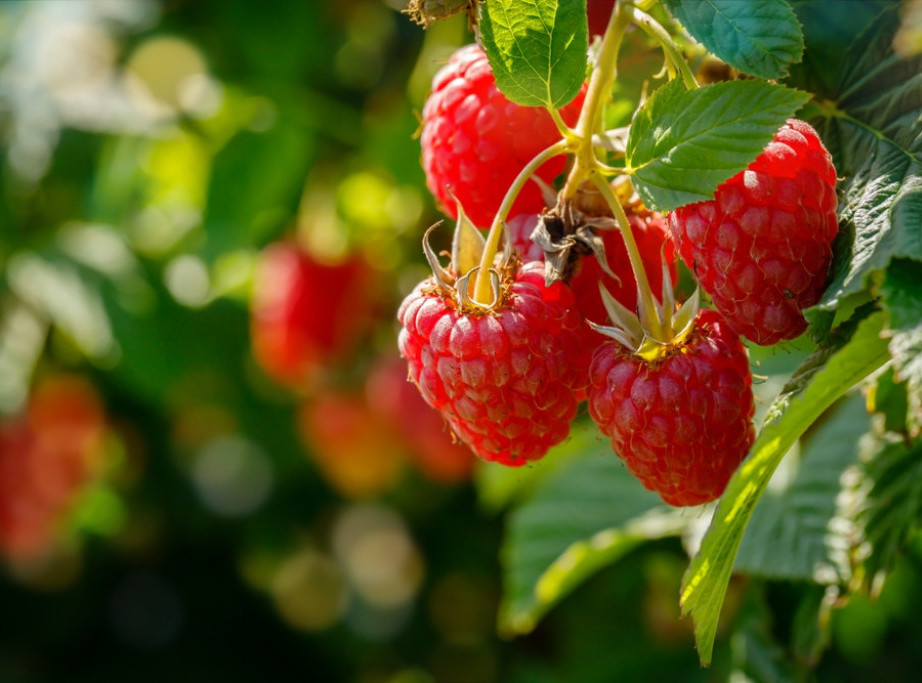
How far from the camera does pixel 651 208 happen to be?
0.81m

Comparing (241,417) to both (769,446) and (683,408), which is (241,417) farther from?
(769,446)

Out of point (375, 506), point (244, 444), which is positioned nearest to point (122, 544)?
point (244, 444)

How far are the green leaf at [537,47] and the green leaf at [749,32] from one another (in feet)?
0.29

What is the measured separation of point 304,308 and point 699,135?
5.18ft

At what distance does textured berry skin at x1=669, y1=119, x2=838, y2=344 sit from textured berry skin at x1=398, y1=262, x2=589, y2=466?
0.15m

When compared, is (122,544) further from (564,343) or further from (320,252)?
(564,343)

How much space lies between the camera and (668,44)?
83 cm

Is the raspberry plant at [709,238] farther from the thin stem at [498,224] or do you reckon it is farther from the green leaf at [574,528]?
the green leaf at [574,528]

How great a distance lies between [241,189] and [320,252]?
269 mm

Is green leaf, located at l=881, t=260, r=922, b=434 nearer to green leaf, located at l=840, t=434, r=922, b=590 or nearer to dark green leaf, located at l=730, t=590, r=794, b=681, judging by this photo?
green leaf, located at l=840, t=434, r=922, b=590

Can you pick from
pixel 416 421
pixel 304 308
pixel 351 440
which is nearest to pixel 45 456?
pixel 351 440

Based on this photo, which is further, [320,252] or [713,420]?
[320,252]

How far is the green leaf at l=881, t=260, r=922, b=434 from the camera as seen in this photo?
654mm

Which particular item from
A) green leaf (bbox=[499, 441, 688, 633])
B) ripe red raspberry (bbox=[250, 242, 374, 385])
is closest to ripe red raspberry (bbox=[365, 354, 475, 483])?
ripe red raspberry (bbox=[250, 242, 374, 385])
